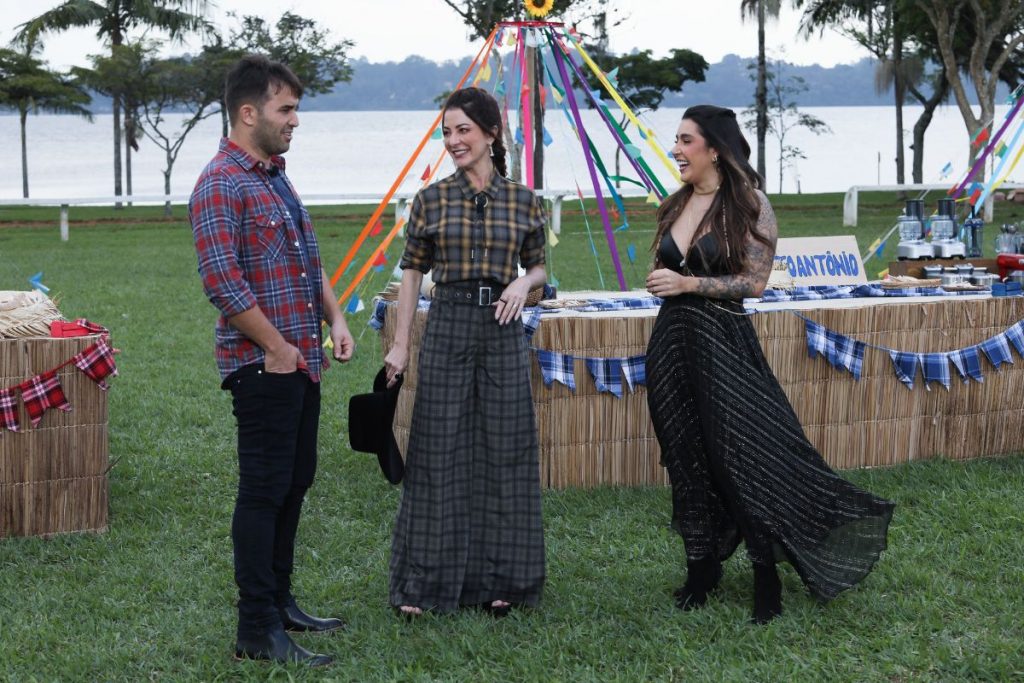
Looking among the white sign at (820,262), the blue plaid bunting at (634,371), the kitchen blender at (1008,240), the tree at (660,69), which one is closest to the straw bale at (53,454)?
the blue plaid bunting at (634,371)

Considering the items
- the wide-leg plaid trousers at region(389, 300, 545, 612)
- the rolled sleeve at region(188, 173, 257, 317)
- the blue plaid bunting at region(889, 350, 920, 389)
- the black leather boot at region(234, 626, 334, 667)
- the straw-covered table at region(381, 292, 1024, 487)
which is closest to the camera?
the rolled sleeve at region(188, 173, 257, 317)

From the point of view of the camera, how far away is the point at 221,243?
352 centimetres

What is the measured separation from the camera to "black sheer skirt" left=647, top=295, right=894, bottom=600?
4.20 m

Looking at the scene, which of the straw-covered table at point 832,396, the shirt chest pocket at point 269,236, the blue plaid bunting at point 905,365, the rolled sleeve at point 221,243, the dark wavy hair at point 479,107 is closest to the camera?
the rolled sleeve at point 221,243

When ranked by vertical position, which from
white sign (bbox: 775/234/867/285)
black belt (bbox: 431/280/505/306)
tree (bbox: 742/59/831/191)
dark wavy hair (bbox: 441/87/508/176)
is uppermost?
tree (bbox: 742/59/831/191)

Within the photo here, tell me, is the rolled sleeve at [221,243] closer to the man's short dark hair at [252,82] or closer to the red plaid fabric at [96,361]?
the man's short dark hair at [252,82]

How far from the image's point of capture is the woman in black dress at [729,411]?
417 cm

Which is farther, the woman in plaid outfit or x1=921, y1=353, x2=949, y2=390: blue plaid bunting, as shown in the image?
x1=921, y1=353, x2=949, y2=390: blue plaid bunting

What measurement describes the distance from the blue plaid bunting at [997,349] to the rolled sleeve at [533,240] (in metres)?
3.01

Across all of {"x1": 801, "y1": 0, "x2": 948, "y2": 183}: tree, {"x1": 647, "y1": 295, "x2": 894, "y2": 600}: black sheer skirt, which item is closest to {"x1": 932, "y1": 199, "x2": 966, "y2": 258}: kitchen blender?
{"x1": 647, "y1": 295, "x2": 894, "y2": 600}: black sheer skirt

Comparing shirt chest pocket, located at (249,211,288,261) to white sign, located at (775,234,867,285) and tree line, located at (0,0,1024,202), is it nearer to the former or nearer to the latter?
white sign, located at (775,234,867,285)

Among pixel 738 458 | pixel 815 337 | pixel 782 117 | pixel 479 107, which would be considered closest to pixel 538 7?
pixel 815 337

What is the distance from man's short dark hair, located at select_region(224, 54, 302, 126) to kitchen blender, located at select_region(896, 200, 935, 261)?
4459mm

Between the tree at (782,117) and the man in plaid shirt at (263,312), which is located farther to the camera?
the tree at (782,117)
